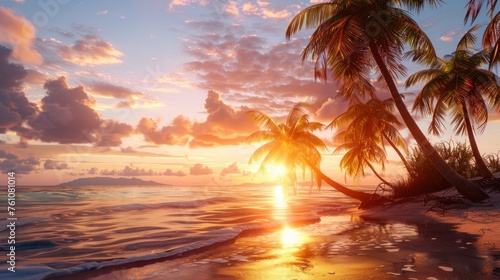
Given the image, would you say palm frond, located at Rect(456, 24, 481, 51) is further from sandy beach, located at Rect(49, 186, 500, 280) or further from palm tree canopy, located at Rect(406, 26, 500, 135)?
sandy beach, located at Rect(49, 186, 500, 280)

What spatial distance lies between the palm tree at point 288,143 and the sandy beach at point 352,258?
15567 millimetres

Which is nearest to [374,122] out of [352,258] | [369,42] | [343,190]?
[343,190]

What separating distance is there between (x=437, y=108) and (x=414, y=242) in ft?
43.9

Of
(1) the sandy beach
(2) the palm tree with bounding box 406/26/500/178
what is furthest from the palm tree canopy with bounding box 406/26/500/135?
(1) the sandy beach

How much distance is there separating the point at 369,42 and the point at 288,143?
1226 centimetres

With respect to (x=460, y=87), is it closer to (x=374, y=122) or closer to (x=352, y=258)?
(x=374, y=122)

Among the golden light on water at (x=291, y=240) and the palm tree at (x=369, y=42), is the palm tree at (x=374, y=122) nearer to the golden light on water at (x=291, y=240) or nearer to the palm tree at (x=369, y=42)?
the palm tree at (x=369, y=42)

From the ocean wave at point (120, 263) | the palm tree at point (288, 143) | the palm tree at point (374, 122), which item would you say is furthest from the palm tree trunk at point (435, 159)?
the palm tree at point (288, 143)

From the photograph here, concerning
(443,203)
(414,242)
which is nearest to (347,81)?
(443,203)

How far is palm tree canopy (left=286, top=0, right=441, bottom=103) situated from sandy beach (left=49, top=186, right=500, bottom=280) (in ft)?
25.3

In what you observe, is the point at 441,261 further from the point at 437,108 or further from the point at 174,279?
the point at 437,108

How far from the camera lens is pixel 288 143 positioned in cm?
2472

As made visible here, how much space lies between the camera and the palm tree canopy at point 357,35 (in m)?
13.1

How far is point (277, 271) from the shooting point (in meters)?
4.81
